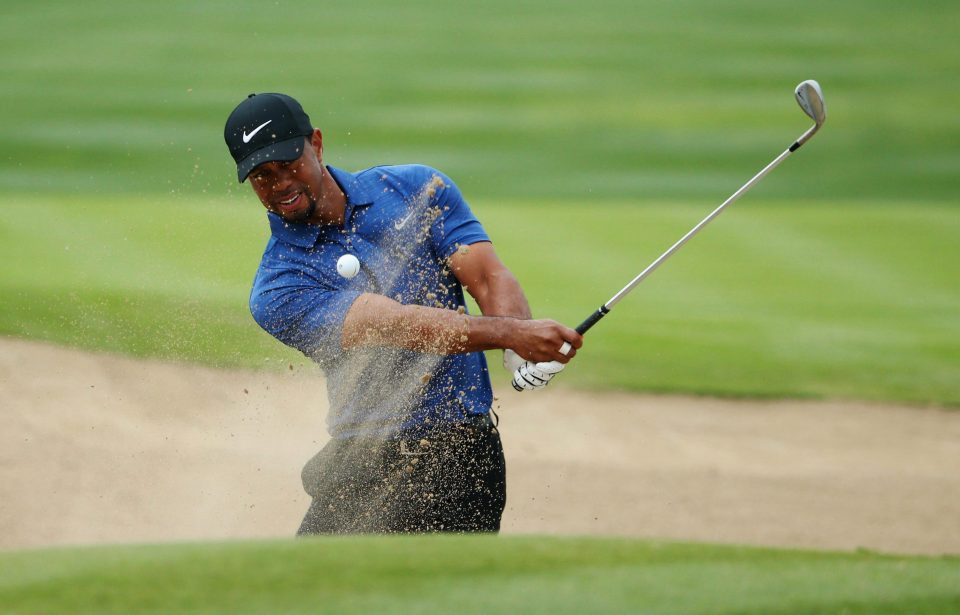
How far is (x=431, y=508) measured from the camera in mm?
4523

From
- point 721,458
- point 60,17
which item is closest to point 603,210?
point 721,458

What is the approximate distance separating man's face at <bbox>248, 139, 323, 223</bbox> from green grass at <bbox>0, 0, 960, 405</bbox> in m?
3.82

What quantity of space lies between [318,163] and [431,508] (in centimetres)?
125

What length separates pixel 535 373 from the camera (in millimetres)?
4332

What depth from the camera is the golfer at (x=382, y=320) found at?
429 centimetres

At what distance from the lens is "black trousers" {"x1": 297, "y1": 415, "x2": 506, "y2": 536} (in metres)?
4.44

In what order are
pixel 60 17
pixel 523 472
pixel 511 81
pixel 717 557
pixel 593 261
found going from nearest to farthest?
pixel 717 557 → pixel 523 472 → pixel 593 261 → pixel 511 81 → pixel 60 17

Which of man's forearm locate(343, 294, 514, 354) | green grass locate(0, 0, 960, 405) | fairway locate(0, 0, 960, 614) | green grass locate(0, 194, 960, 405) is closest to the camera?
fairway locate(0, 0, 960, 614)

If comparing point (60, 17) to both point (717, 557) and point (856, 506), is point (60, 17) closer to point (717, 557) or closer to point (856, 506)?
point (856, 506)

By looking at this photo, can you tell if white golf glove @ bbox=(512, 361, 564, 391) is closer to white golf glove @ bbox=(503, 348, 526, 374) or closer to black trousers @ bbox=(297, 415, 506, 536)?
white golf glove @ bbox=(503, 348, 526, 374)

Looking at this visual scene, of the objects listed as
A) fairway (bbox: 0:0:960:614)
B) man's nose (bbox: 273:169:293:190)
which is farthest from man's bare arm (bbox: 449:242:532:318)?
fairway (bbox: 0:0:960:614)

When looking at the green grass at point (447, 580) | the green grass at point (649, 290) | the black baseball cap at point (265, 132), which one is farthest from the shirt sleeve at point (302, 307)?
the green grass at point (649, 290)

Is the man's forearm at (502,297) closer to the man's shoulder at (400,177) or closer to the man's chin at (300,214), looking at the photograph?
the man's shoulder at (400,177)

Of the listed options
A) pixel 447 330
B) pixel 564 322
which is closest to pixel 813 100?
pixel 447 330
